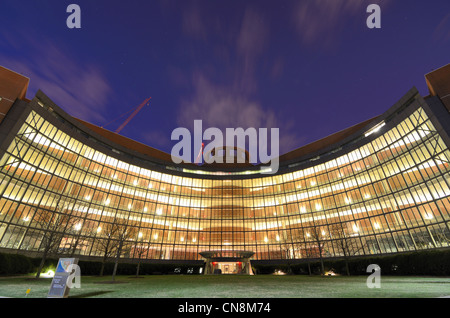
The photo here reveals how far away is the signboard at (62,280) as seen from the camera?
27.0ft

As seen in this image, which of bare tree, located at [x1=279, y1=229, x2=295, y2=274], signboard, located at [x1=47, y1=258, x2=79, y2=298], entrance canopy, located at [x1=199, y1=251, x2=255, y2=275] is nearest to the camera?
signboard, located at [x1=47, y1=258, x2=79, y2=298]

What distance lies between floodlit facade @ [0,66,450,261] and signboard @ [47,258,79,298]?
22.1 m

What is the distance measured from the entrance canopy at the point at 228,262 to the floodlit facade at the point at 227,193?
5608 millimetres

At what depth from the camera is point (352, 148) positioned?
175ft

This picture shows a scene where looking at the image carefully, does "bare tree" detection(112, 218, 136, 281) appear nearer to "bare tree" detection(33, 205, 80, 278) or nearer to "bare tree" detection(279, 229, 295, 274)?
"bare tree" detection(33, 205, 80, 278)

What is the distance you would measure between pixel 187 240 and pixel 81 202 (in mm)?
28085

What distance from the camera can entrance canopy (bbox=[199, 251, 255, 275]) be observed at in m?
50.7

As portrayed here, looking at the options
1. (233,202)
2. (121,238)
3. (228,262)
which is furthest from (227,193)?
(121,238)

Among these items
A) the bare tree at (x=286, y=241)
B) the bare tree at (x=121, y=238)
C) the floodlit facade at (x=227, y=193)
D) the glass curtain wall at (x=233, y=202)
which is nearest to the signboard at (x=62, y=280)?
the bare tree at (x=121, y=238)

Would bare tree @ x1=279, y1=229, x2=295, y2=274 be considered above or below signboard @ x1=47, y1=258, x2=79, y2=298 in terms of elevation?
above

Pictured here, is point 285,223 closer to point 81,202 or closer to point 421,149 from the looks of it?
point 421,149

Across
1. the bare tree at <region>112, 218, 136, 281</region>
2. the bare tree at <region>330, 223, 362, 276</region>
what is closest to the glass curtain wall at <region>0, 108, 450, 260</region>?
the bare tree at <region>330, 223, 362, 276</region>
